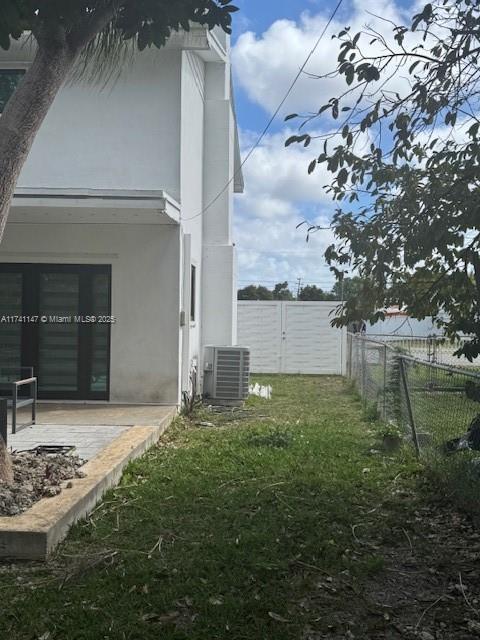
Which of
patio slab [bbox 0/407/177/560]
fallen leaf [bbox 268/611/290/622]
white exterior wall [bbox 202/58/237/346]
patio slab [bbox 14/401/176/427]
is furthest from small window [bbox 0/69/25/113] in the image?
fallen leaf [bbox 268/611/290/622]

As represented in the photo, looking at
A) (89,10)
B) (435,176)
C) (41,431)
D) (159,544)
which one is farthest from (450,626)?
(41,431)

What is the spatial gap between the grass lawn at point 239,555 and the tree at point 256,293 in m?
49.0

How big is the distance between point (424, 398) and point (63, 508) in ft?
12.6

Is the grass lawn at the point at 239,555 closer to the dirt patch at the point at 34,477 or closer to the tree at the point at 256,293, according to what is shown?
the dirt patch at the point at 34,477

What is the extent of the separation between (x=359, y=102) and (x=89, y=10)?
226 centimetres

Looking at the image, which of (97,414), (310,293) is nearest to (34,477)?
(97,414)

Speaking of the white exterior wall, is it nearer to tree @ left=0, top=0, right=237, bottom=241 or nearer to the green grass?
the green grass

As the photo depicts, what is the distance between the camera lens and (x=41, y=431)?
306 inches

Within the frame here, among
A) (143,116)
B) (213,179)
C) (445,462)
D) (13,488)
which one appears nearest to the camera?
(13,488)

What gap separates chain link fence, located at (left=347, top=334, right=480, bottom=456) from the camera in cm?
533

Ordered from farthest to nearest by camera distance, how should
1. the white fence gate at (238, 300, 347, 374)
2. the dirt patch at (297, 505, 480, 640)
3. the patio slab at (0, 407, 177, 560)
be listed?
the white fence gate at (238, 300, 347, 374) < the patio slab at (0, 407, 177, 560) < the dirt patch at (297, 505, 480, 640)

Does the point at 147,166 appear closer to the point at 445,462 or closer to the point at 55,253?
the point at 55,253

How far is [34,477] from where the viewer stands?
5.29m

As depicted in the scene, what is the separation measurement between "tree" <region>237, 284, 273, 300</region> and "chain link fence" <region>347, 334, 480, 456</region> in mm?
45592
